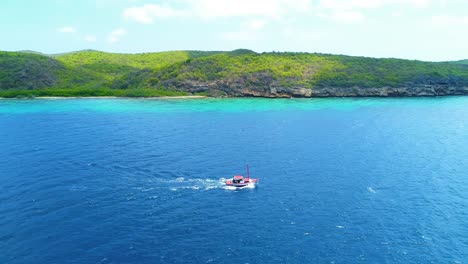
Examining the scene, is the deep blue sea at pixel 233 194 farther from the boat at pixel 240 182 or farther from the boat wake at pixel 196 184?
the boat at pixel 240 182

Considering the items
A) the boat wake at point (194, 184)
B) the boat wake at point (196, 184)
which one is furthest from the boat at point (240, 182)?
the boat wake at point (194, 184)

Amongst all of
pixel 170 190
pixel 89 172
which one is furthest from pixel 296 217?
pixel 89 172

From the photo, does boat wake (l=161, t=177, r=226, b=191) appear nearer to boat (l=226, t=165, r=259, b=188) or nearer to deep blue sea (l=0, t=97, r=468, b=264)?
deep blue sea (l=0, t=97, r=468, b=264)

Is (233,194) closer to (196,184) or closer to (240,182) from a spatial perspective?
(240,182)

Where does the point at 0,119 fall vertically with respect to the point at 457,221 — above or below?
above

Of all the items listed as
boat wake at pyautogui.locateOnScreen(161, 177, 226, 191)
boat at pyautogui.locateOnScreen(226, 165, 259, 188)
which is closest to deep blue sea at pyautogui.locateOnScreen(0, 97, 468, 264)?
boat wake at pyautogui.locateOnScreen(161, 177, 226, 191)

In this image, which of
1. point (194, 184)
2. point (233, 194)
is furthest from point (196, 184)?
point (233, 194)

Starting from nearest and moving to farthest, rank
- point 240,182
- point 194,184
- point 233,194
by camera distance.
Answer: point 233,194
point 240,182
point 194,184

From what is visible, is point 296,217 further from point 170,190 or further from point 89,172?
point 89,172
